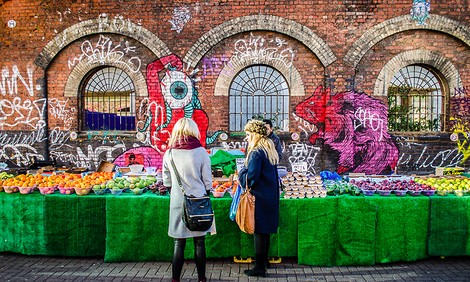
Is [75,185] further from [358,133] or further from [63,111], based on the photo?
[358,133]

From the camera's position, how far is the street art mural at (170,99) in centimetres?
1047

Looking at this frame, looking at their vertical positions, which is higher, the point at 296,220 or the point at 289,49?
the point at 289,49

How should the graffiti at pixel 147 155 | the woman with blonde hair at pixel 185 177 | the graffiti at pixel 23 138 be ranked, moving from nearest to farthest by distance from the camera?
the woman with blonde hair at pixel 185 177 → the graffiti at pixel 147 155 → the graffiti at pixel 23 138

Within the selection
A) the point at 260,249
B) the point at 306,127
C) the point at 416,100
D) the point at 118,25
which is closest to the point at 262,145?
the point at 260,249

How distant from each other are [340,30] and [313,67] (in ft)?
3.83

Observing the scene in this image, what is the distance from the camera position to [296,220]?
5758 mm

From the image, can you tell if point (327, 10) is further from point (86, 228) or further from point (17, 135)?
point (17, 135)

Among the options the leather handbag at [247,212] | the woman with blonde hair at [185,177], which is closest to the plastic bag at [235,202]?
the leather handbag at [247,212]

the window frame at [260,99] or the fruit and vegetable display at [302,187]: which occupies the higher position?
the window frame at [260,99]

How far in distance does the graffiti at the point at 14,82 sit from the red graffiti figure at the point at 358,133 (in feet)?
26.4

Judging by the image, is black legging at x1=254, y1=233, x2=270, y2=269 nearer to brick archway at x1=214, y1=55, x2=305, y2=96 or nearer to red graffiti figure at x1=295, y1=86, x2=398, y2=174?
red graffiti figure at x1=295, y1=86, x2=398, y2=174

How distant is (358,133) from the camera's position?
1030cm

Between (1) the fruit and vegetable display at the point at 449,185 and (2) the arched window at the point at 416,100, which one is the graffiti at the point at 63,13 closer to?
(2) the arched window at the point at 416,100

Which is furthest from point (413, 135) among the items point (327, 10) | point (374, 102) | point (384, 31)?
point (327, 10)
